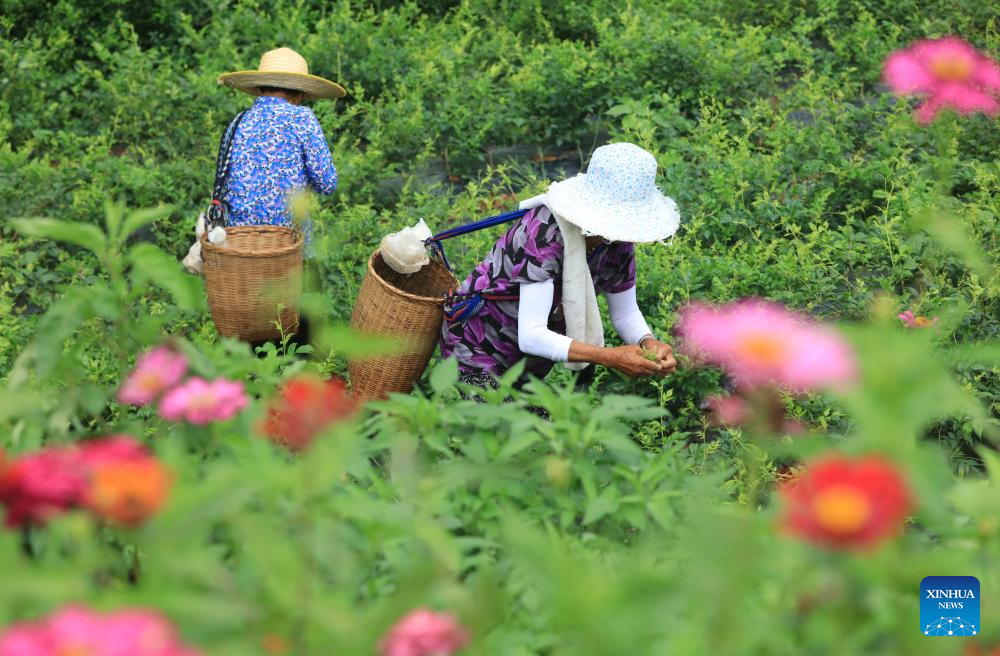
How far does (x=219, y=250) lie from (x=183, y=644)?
8.27ft

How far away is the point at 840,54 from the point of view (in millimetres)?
5883

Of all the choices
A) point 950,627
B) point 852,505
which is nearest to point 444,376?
point 950,627

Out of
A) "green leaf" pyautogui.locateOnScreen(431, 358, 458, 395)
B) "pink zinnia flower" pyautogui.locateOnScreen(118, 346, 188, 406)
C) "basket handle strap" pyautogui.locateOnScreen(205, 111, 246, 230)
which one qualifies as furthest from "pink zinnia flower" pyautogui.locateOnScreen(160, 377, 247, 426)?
"basket handle strap" pyautogui.locateOnScreen(205, 111, 246, 230)

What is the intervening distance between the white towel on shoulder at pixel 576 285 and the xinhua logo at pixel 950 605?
149 centimetres

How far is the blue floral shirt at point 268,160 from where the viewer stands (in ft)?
12.1

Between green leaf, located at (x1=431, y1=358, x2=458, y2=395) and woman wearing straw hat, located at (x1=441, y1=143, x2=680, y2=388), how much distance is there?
82cm

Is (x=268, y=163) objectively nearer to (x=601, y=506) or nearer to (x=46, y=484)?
(x=601, y=506)

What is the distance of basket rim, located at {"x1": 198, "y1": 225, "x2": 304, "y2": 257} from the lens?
3395 millimetres

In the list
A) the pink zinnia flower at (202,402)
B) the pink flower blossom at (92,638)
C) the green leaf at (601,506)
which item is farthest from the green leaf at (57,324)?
the green leaf at (601,506)

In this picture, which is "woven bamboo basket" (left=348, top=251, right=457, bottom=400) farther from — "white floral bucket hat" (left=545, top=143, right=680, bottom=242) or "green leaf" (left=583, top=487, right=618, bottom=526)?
"green leaf" (left=583, top=487, right=618, bottom=526)

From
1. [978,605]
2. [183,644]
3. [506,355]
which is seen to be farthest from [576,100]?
[183,644]

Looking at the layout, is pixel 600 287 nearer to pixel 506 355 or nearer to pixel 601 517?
pixel 506 355

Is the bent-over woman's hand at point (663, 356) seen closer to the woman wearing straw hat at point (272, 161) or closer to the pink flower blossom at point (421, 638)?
the woman wearing straw hat at point (272, 161)

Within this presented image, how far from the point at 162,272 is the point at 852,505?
1060 millimetres
